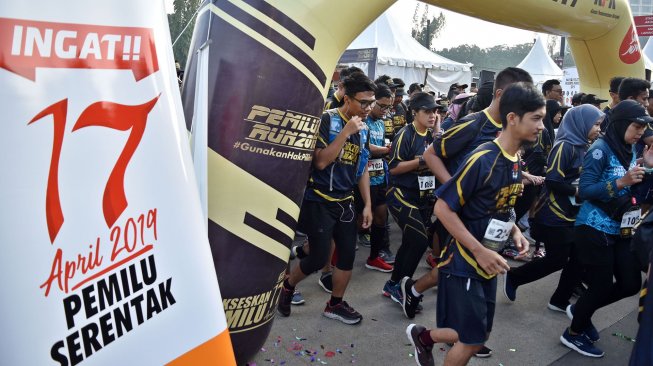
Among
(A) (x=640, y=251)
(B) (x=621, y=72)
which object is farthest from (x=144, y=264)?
(B) (x=621, y=72)

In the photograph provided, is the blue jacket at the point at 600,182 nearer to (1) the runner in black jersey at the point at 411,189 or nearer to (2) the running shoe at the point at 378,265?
Answer: (1) the runner in black jersey at the point at 411,189

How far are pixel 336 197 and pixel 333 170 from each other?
198 millimetres

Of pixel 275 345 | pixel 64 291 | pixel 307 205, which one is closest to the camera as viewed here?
pixel 64 291

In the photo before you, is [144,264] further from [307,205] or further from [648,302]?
[307,205]

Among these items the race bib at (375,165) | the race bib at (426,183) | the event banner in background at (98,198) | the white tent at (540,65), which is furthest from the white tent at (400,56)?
the event banner in background at (98,198)

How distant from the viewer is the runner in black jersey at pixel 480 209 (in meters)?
2.86

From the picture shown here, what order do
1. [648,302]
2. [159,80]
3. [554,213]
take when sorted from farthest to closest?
1. [554,213]
2. [648,302]
3. [159,80]

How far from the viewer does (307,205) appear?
402 cm

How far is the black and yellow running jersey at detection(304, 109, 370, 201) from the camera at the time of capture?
392 centimetres

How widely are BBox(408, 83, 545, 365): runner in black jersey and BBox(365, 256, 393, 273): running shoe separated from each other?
2.50m

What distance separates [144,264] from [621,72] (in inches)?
261

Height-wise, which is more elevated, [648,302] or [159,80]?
[159,80]

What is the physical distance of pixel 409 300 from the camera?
4332mm

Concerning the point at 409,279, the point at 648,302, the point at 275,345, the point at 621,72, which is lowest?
the point at 275,345
